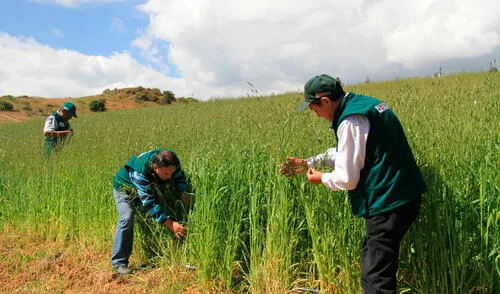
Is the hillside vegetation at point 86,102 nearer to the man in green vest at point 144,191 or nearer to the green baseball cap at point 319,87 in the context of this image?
the man in green vest at point 144,191

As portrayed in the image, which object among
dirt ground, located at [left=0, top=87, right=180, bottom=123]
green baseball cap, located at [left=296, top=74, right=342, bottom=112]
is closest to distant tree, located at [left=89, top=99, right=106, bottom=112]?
dirt ground, located at [left=0, top=87, right=180, bottom=123]

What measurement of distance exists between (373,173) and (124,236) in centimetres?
292

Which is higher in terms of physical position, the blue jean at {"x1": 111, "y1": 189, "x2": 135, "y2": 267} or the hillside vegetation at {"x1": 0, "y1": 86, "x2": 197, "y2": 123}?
the hillside vegetation at {"x1": 0, "y1": 86, "x2": 197, "y2": 123}

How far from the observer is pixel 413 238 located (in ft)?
9.92

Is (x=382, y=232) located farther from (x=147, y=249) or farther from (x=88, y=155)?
(x=88, y=155)

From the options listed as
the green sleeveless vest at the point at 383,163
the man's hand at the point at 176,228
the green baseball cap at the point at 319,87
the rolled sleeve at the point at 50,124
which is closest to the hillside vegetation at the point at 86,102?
the rolled sleeve at the point at 50,124

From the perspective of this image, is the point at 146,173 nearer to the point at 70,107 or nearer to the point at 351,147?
the point at 351,147

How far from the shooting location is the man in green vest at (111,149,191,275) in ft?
13.4

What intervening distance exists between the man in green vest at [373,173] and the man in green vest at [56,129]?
245 inches

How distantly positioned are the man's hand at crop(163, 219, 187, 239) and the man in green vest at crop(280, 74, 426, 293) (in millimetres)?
1876

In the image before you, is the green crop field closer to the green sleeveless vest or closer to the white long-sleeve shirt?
the green sleeveless vest

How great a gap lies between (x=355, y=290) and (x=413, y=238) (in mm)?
609

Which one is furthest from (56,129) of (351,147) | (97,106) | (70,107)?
(97,106)

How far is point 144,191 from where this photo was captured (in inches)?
165
